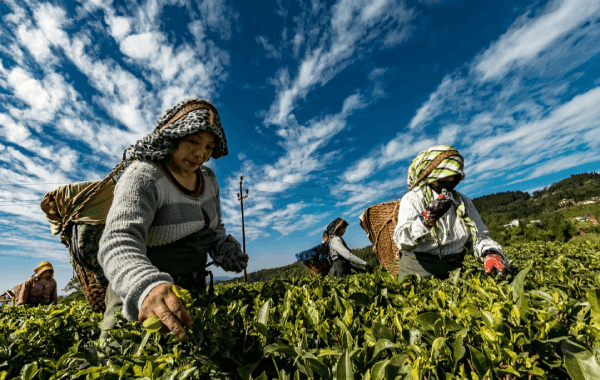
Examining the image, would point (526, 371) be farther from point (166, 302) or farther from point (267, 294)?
point (267, 294)

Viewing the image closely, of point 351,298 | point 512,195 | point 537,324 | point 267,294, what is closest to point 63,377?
point 267,294

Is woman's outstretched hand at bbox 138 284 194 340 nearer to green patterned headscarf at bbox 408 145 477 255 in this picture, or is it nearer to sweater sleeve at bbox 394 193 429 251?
sweater sleeve at bbox 394 193 429 251

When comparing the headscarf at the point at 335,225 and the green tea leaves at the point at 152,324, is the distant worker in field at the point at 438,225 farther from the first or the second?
the headscarf at the point at 335,225

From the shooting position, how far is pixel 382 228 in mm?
4633

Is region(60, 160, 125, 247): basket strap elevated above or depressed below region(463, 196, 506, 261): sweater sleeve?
above

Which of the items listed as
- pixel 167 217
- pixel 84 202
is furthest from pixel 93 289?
pixel 167 217

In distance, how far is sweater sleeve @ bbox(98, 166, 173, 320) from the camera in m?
1.05

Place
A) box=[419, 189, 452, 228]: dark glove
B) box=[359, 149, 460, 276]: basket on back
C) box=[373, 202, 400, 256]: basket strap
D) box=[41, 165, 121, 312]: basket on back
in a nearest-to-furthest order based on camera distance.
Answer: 1. box=[41, 165, 121, 312]: basket on back
2. box=[419, 189, 452, 228]: dark glove
3. box=[373, 202, 400, 256]: basket strap
4. box=[359, 149, 460, 276]: basket on back

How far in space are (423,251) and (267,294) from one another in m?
→ 1.78

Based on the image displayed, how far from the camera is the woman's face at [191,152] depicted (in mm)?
1856

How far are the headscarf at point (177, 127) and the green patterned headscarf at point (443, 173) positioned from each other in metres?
2.20

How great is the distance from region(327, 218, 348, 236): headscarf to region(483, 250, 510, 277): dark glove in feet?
17.8

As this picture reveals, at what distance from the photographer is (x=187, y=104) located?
1.99 m

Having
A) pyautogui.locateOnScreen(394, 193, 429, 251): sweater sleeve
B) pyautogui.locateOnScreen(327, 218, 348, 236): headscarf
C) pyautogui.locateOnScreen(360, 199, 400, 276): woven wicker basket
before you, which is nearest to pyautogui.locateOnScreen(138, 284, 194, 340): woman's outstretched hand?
pyautogui.locateOnScreen(394, 193, 429, 251): sweater sleeve
